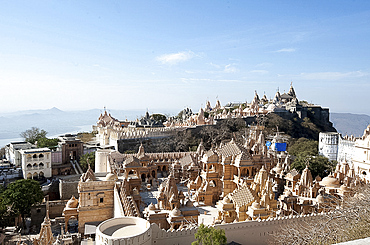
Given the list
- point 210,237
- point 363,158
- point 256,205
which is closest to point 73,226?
point 256,205

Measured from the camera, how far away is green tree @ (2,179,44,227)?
77.8 feet

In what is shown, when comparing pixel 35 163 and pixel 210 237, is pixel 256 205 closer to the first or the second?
pixel 210 237

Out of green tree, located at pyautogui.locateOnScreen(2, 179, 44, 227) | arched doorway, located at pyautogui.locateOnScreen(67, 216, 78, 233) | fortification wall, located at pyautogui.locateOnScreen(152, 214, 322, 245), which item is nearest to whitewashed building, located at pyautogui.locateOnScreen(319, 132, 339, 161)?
fortification wall, located at pyautogui.locateOnScreen(152, 214, 322, 245)

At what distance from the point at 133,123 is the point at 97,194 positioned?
40794 mm

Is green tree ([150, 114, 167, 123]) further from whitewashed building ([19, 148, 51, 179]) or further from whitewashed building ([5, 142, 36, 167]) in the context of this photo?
whitewashed building ([19, 148, 51, 179])

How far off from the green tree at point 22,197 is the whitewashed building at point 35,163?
829 cm

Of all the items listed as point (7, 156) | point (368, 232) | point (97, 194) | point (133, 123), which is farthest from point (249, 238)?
point (133, 123)

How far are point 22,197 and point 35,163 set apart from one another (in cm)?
1068

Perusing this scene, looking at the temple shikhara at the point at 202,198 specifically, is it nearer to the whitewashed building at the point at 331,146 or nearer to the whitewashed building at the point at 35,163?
the whitewashed building at the point at 35,163

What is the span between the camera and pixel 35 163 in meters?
33.9

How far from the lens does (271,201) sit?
1600 centimetres

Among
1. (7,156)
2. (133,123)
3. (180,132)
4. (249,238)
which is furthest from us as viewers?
(133,123)

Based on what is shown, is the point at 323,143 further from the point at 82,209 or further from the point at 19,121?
the point at 19,121

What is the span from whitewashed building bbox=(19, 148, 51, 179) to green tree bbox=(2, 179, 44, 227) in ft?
27.2
